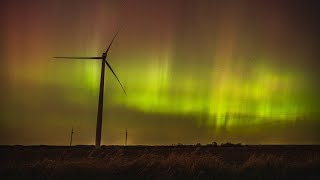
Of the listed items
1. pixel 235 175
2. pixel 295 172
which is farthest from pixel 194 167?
pixel 295 172

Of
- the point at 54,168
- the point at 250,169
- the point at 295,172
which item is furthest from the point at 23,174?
the point at 295,172

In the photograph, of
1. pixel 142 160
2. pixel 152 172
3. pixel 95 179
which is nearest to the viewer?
pixel 95 179

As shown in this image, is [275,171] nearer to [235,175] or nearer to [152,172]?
[235,175]

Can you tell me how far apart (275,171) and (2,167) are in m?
14.5

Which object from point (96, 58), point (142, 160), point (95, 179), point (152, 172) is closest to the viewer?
point (95, 179)

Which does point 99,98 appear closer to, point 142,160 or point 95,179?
point 142,160

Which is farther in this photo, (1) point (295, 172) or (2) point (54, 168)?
(1) point (295, 172)

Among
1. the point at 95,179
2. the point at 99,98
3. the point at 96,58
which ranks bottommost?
the point at 95,179

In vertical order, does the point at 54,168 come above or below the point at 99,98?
below

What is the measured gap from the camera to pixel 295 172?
31.6 m

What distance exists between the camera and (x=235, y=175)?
97.4ft

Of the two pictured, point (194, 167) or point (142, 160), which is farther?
point (142, 160)

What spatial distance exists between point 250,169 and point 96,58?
41.2 metres

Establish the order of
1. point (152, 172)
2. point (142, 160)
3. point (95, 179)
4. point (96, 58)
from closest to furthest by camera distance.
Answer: point (95, 179) < point (152, 172) < point (142, 160) < point (96, 58)
